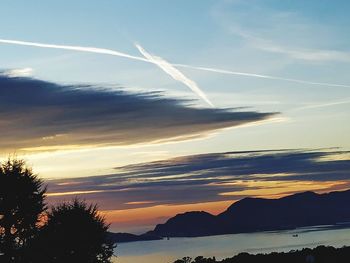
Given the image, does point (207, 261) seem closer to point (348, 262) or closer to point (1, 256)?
point (348, 262)

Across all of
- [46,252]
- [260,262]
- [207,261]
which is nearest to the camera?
[46,252]

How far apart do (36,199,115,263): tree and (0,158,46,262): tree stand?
22.1 feet

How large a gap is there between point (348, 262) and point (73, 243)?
28.9 metres

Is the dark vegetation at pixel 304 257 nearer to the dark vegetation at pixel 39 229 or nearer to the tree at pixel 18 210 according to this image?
the dark vegetation at pixel 39 229

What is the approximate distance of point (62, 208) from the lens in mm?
74625

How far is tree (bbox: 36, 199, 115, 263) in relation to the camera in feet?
223

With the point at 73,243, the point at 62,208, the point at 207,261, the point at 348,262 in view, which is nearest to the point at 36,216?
the point at 73,243

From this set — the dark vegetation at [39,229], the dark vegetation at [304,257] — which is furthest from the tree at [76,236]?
the dark vegetation at [304,257]

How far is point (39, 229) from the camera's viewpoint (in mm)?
59219

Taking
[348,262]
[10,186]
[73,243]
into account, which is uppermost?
[10,186]

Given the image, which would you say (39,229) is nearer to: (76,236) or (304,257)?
(76,236)

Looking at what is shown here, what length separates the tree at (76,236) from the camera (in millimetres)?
68113

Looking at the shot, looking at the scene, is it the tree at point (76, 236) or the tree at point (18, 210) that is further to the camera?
the tree at point (76, 236)

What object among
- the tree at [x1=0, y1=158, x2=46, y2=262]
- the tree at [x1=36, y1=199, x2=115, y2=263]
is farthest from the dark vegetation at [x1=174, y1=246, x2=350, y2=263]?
the tree at [x1=0, y1=158, x2=46, y2=262]
